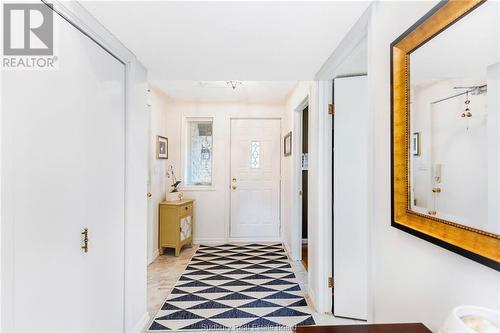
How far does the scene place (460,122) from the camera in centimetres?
91

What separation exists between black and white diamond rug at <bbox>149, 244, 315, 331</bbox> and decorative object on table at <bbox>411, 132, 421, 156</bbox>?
1945 mm

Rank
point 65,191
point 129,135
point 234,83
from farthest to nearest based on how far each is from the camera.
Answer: point 234,83
point 129,135
point 65,191

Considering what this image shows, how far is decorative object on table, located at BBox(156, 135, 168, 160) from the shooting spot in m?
4.59

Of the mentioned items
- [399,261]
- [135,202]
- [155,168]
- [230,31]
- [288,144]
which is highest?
[230,31]

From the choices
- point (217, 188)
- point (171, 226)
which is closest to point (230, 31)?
point (171, 226)

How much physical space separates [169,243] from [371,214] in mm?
3555

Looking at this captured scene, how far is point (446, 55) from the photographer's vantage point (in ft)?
3.22

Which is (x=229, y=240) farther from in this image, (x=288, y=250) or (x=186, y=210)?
(x=288, y=250)

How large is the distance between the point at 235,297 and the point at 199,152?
9.37 feet

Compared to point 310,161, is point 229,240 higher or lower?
lower

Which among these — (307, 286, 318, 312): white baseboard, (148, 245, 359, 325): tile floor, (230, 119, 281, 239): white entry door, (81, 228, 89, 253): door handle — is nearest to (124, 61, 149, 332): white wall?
(148, 245, 359, 325): tile floor

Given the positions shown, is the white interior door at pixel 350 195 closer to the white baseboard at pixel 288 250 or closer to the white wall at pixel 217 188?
the white baseboard at pixel 288 250

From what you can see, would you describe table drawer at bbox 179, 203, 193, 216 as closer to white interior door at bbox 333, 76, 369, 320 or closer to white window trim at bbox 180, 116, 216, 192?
white window trim at bbox 180, 116, 216, 192

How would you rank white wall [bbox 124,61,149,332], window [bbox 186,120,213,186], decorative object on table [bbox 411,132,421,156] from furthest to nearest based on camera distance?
window [bbox 186,120,213,186], white wall [bbox 124,61,149,332], decorative object on table [bbox 411,132,421,156]
